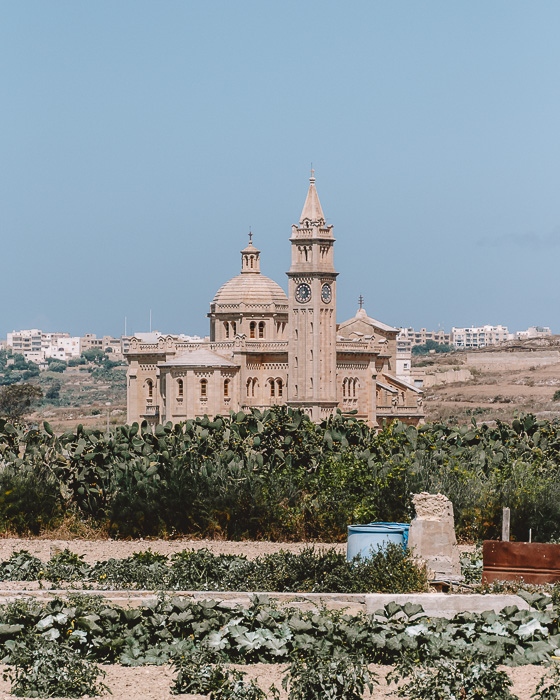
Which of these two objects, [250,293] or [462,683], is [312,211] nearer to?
[250,293]

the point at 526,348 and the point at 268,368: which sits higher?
the point at 526,348

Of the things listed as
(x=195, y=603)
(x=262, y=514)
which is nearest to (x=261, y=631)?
(x=195, y=603)

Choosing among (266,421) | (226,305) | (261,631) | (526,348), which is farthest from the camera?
(526,348)

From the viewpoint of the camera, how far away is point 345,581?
481 inches

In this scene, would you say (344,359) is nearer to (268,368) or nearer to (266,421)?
(268,368)

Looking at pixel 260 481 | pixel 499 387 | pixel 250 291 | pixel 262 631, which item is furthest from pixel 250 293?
pixel 262 631

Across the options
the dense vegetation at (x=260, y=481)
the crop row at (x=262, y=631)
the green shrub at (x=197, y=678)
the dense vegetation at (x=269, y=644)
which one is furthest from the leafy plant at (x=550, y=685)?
the dense vegetation at (x=260, y=481)

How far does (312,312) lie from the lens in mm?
74438

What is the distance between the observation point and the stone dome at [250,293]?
271 feet

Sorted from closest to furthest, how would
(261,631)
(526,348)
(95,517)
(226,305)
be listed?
(261,631), (95,517), (226,305), (526,348)

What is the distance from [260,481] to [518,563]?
601cm

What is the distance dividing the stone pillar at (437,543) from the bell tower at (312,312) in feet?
197

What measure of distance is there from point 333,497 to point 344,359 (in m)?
58.8

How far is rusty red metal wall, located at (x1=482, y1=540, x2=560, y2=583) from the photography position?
1257cm
